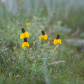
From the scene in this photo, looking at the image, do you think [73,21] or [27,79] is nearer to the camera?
[27,79]

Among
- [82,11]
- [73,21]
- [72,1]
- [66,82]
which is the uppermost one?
[72,1]

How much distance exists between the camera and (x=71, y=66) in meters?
1.39

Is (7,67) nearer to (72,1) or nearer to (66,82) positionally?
(66,82)

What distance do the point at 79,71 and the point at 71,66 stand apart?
0.10 meters

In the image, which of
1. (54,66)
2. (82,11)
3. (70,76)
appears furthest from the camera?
(82,11)

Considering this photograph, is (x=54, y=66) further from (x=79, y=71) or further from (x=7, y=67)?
(x=7, y=67)

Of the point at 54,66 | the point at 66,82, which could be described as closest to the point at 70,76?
the point at 66,82

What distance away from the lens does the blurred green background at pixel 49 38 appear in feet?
3.86

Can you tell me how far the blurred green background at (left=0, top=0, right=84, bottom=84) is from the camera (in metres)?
1.18

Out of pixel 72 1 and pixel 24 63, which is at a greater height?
pixel 72 1

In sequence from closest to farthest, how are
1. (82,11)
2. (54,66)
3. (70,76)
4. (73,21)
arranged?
(70,76), (54,66), (73,21), (82,11)

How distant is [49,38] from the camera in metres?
2.55

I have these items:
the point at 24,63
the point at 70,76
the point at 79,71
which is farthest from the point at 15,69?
the point at 79,71

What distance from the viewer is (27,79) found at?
43.7 inches
